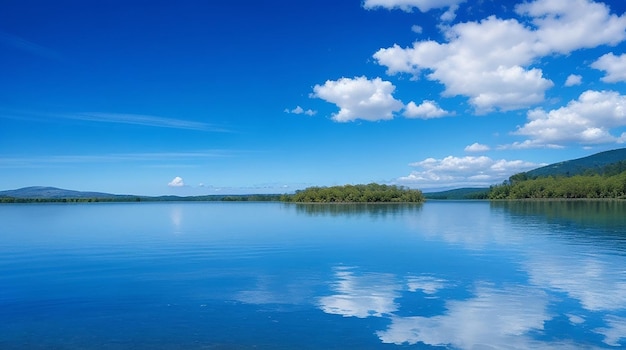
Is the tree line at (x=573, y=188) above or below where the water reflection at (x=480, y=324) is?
above

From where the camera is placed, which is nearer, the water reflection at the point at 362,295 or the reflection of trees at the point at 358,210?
the water reflection at the point at 362,295

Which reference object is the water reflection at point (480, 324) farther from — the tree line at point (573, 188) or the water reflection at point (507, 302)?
the tree line at point (573, 188)

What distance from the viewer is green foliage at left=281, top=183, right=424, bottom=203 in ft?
531

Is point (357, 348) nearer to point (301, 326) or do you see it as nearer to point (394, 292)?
point (301, 326)

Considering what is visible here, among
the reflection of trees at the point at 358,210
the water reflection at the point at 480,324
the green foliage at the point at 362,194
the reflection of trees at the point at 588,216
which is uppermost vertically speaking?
the green foliage at the point at 362,194

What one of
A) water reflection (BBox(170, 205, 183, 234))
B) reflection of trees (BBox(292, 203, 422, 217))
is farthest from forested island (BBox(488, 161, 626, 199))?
water reflection (BBox(170, 205, 183, 234))

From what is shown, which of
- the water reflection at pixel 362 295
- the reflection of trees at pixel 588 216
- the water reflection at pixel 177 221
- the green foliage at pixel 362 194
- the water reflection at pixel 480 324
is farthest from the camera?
the green foliage at pixel 362 194

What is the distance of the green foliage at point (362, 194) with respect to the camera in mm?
161875

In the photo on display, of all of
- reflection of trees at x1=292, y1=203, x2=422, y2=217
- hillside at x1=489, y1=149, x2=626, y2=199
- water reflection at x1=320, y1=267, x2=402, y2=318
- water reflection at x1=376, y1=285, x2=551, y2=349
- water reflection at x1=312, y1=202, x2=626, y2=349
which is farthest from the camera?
hillside at x1=489, y1=149, x2=626, y2=199

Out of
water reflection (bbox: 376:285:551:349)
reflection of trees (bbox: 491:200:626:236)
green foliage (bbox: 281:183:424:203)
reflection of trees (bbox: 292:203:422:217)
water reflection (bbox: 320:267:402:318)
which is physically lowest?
water reflection (bbox: 376:285:551:349)

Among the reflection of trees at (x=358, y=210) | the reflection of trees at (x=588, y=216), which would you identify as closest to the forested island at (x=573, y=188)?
the reflection of trees at (x=588, y=216)

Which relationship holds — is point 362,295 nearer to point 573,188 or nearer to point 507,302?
point 507,302

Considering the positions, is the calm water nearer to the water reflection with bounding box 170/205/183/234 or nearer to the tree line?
the water reflection with bounding box 170/205/183/234

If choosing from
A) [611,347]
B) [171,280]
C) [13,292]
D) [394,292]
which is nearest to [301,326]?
[394,292]
